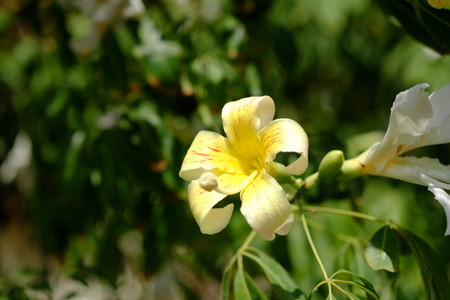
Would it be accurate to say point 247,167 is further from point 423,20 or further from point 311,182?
point 423,20

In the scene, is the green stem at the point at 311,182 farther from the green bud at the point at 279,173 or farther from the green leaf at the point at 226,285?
the green leaf at the point at 226,285

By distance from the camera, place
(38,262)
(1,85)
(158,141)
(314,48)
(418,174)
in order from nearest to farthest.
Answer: (418,174) < (158,141) < (314,48) < (1,85) < (38,262)

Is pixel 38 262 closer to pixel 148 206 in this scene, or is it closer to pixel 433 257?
pixel 148 206

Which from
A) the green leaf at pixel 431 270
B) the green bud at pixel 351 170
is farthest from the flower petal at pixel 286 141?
the green leaf at pixel 431 270

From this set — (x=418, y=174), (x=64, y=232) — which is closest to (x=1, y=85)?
(x=64, y=232)

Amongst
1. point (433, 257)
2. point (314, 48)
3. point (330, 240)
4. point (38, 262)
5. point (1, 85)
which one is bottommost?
point (38, 262)

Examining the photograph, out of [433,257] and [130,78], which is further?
[130,78]

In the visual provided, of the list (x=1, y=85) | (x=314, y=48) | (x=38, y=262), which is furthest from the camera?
(x=38, y=262)

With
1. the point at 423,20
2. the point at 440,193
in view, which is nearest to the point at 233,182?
the point at 440,193
